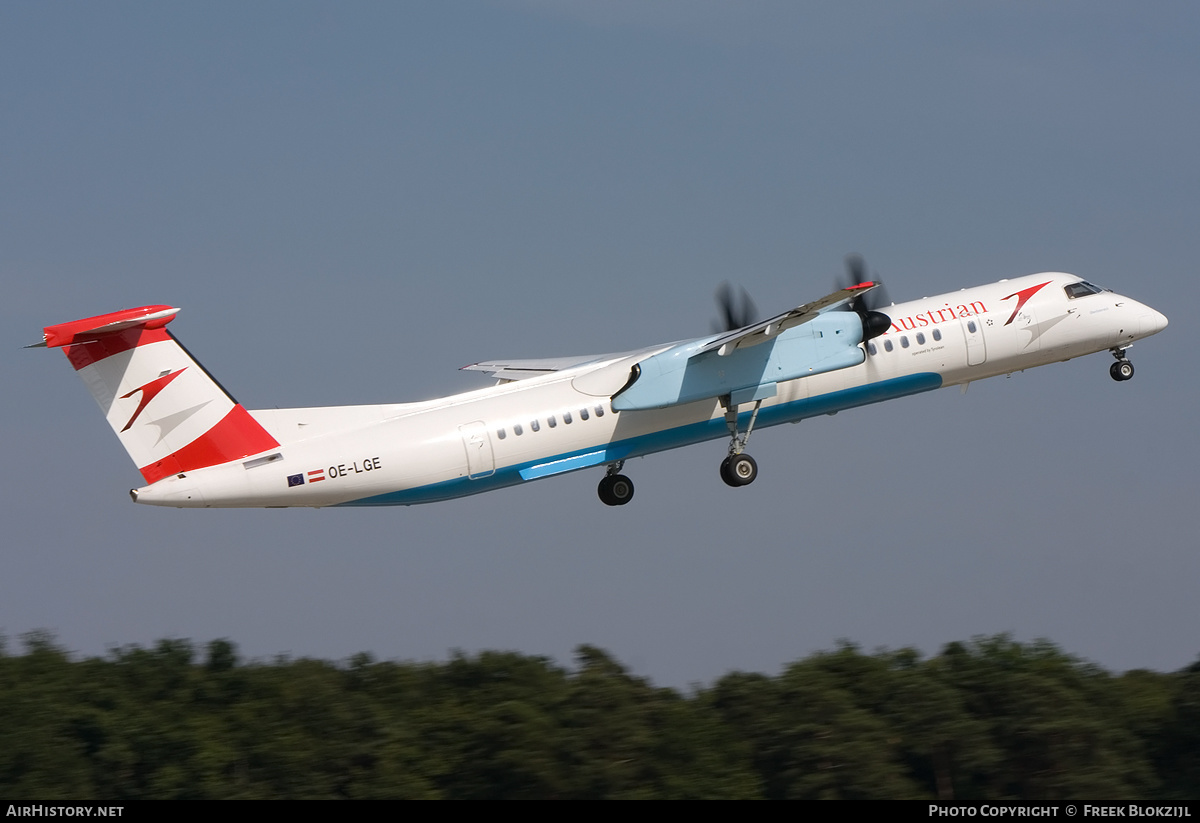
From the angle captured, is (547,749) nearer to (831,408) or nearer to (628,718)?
(628,718)

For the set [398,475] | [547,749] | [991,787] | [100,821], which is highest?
[398,475]

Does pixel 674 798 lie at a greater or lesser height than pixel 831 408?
lesser

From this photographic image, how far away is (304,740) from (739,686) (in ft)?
45.7

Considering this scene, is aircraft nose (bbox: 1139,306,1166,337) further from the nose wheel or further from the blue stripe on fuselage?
the nose wheel

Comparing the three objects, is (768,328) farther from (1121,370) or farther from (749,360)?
(1121,370)

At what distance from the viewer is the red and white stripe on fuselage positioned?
23359mm

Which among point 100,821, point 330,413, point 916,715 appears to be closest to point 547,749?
point 916,715

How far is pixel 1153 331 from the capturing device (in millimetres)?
31172

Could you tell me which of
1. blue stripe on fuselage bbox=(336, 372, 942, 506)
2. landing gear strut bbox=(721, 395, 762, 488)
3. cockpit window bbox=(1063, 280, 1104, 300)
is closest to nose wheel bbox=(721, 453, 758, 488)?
landing gear strut bbox=(721, 395, 762, 488)

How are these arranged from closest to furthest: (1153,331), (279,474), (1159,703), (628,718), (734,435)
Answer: (279,474) < (734,435) < (1153,331) < (628,718) < (1159,703)

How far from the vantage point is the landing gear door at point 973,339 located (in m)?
29.1

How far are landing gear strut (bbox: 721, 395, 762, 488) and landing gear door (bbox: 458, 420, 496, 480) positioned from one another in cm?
536

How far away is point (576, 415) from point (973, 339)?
9.01m

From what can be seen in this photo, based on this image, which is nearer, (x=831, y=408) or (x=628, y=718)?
(x=831, y=408)
